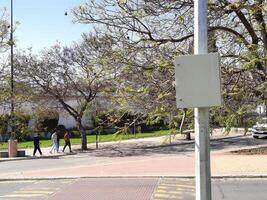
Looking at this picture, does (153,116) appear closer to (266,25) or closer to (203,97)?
(266,25)

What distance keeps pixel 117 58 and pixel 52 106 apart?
24906mm

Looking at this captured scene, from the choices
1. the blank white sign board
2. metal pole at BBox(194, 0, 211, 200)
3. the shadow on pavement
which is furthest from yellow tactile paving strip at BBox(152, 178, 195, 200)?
the shadow on pavement

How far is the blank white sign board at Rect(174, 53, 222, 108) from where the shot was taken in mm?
4895

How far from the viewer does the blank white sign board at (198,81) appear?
4.89m

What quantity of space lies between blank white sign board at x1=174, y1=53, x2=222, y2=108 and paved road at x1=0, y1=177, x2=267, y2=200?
7840mm

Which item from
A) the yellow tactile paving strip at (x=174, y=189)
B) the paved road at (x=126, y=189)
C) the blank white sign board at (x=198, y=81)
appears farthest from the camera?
the paved road at (x=126, y=189)

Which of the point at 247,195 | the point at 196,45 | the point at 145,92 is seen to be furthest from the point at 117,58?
the point at 196,45

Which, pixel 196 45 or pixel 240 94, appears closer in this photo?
pixel 196 45

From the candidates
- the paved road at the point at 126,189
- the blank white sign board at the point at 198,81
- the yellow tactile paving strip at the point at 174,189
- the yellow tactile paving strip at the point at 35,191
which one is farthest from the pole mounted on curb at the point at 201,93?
the yellow tactile paving strip at the point at 35,191

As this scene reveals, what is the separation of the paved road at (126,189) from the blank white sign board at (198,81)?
25.7 feet

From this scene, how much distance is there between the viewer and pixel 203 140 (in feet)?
16.2

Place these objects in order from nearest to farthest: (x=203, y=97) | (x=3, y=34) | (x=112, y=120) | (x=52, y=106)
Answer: (x=203, y=97), (x=112, y=120), (x=3, y=34), (x=52, y=106)

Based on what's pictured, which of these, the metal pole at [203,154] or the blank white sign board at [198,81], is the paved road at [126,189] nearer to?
the metal pole at [203,154]

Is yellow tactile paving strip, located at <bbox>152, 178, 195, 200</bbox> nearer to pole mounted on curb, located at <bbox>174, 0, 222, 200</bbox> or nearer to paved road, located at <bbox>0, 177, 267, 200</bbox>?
paved road, located at <bbox>0, 177, 267, 200</bbox>
